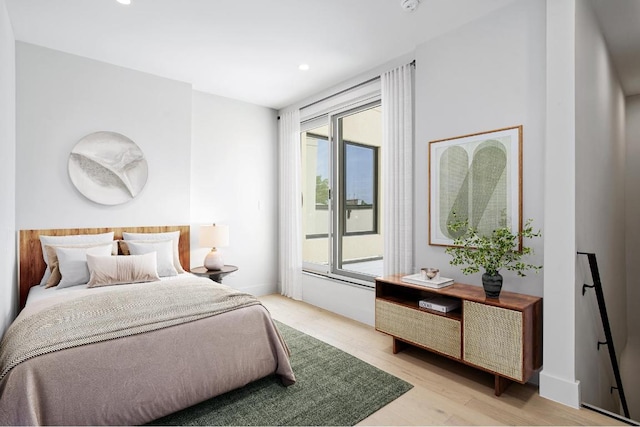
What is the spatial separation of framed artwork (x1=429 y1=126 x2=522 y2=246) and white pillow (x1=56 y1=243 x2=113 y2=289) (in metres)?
3.12

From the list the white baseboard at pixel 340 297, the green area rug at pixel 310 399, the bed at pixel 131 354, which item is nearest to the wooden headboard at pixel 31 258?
the bed at pixel 131 354

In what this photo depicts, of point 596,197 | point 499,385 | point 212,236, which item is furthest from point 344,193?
point 499,385

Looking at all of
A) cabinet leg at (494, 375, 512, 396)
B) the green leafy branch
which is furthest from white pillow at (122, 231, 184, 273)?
cabinet leg at (494, 375, 512, 396)

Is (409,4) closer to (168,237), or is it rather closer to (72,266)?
(168,237)

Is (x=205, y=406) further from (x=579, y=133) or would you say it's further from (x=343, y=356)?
(x=579, y=133)

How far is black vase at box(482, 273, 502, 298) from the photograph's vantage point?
2.36 m

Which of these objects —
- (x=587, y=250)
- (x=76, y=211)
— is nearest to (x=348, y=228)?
(x=587, y=250)

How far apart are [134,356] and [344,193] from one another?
2882 millimetres

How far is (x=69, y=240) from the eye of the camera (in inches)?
130

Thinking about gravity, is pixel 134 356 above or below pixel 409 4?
below

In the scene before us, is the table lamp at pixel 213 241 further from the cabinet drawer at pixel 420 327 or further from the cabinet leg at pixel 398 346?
the cabinet leg at pixel 398 346

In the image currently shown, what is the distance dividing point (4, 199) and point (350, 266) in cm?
325

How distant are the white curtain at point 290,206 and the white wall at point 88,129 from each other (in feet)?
4.30

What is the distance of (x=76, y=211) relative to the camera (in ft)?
11.3
